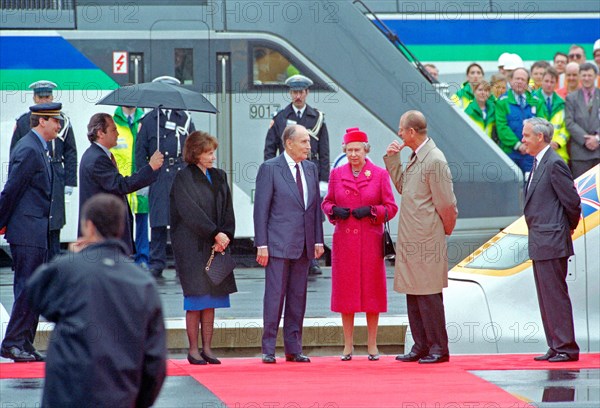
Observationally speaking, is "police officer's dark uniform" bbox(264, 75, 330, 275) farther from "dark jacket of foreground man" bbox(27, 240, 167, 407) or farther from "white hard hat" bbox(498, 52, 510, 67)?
"dark jacket of foreground man" bbox(27, 240, 167, 407)

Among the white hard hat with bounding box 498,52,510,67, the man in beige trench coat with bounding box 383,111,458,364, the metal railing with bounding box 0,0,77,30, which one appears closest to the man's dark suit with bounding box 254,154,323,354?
the man in beige trench coat with bounding box 383,111,458,364

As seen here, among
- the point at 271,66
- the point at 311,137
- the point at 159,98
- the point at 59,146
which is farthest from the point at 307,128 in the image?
the point at 159,98

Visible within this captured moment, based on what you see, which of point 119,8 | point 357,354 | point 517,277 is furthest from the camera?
point 119,8

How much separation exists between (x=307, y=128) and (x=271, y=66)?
1.17 m

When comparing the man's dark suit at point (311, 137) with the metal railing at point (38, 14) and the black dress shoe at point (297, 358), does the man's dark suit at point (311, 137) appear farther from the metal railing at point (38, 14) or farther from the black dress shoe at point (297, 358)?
the black dress shoe at point (297, 358)

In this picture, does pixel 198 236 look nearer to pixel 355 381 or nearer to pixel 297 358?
pixel 297 358

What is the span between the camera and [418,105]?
Answer: 50.5ft

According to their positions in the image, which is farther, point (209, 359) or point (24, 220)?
point (209, 359)

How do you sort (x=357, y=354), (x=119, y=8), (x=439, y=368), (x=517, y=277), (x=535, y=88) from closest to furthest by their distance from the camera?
→ (x=439, y=368)
(x=517, y=277)
(x=357, y=354)
(x=119, y=8)
(x=535, y=88)

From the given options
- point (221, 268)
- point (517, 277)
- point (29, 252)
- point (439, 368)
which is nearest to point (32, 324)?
point (29, 252)

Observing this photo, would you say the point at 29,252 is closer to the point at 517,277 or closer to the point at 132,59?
the point at 517,277

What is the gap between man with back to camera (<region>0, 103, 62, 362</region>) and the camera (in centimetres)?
999

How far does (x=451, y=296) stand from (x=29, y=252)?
3314 mm

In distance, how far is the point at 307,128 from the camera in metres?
14.5
